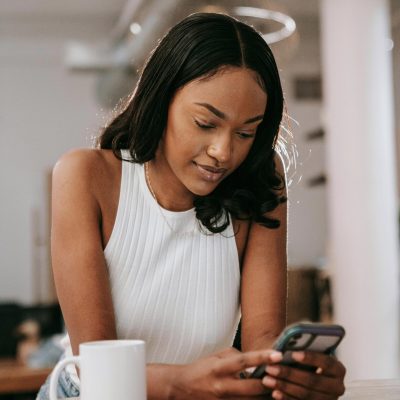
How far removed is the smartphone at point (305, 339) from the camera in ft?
3.43

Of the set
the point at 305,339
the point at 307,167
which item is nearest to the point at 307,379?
the point at 305,339

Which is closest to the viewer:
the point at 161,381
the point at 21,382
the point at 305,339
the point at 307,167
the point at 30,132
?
the point at 305,339

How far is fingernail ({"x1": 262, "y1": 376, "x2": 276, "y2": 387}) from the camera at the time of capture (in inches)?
44.8

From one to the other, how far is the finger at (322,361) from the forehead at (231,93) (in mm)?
450

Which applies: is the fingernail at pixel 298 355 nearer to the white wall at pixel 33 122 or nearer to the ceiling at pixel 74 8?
the ceiling at pixel 74 8

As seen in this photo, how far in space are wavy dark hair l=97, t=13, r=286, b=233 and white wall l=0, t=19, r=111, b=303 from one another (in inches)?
265

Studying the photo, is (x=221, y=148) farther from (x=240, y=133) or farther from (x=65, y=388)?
(x=65, y=388)

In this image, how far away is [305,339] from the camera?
1.07 m

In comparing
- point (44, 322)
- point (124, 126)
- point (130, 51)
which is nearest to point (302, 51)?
point (130, 51)

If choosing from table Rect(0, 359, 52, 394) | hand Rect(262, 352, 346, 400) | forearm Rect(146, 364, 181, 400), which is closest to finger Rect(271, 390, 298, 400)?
hand Rect(262, 352, 346, 400)

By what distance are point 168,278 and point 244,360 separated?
1.50ft

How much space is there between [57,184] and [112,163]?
Answer: 13 cm

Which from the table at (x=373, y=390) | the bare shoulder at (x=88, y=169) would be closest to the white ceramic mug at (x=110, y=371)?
the table at (x=373, y=390)

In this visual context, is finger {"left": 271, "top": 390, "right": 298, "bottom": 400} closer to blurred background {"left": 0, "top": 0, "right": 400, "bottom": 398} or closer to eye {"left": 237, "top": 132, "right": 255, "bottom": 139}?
eye {"left": 237, "top": 132, "right": 255, "bottom": 139}
